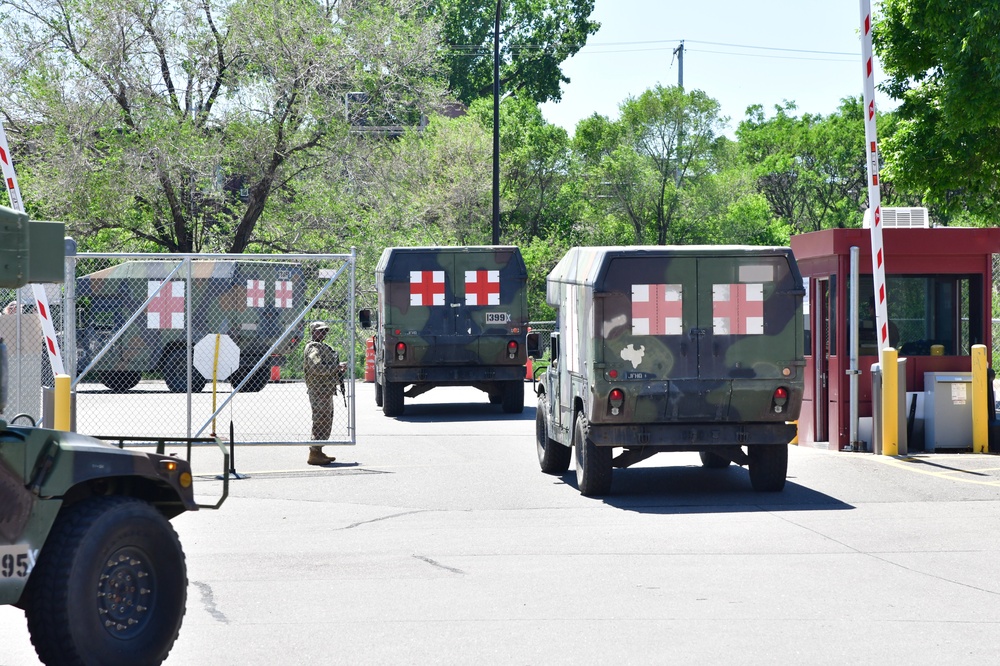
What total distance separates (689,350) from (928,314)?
5546 mm

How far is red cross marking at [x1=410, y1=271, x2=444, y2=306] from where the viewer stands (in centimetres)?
2223

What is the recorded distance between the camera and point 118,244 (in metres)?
31.7

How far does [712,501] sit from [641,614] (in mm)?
5019

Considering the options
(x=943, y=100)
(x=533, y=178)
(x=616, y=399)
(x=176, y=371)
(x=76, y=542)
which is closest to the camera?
(x=76, y=542)

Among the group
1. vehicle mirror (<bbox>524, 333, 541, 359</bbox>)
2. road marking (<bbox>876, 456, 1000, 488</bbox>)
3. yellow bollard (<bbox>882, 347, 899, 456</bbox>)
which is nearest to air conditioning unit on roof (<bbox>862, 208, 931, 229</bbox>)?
yellow bollard (<bbox>882, 347, 899, 456</bbox>)

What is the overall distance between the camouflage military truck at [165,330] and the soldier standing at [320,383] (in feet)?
40.6

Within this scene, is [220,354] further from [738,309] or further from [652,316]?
[738,309]

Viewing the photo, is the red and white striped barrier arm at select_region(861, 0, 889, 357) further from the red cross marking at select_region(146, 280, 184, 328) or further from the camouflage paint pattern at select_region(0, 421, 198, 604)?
the camouflage paint pattern at select_region(0, 421, 198, 604)

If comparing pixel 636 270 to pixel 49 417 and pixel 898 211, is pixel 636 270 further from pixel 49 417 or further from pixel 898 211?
pixel 898 211

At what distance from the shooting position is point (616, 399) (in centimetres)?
1225

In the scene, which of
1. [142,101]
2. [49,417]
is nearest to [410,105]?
[142,101]

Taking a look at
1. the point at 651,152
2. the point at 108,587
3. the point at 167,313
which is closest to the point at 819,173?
the point at 651,152

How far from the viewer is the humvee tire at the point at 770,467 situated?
41.5 feet

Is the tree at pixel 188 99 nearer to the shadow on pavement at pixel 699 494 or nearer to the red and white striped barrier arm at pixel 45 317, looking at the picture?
the red and white striped barrier arm at pixel 45 317
